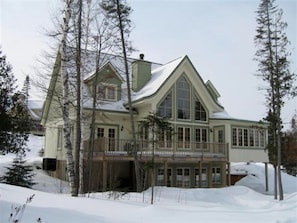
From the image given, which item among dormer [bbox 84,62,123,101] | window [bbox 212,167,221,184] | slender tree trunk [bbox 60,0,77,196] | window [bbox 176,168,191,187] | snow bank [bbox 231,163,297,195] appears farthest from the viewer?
snow bank [bbox 231,163,297,195]

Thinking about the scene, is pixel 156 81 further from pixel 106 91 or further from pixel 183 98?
pixel 106 91

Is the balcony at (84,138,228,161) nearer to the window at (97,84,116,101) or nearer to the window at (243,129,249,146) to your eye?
the window at (243,129,249,146)

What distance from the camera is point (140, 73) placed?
22.8 m

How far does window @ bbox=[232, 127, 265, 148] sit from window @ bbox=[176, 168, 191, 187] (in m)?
3.79

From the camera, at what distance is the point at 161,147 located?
19719 mm

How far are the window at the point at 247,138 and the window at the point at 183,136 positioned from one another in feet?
10.4

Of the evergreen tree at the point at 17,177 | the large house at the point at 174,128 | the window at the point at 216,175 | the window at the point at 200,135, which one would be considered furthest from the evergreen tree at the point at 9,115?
the window at the point at 216,175

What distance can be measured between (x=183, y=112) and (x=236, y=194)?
21.2 ft

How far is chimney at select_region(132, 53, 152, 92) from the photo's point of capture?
22.5 metres

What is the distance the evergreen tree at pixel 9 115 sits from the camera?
11.1m

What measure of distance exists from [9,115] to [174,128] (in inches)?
446

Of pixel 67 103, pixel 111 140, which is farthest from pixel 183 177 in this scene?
pixel 67 103

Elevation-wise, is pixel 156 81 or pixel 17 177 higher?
pixel 156 81

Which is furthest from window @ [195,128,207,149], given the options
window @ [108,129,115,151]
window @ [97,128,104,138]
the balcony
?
window @ [97,128,104,138]
